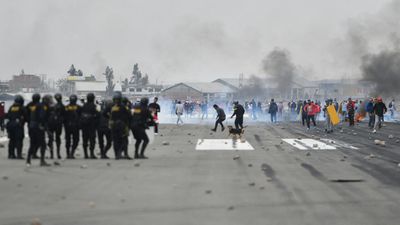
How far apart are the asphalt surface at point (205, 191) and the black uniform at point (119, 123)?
74 cm

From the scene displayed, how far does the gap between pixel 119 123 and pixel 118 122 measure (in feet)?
0.13

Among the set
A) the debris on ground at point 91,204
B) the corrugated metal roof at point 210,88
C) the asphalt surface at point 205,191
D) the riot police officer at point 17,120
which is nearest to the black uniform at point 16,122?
the riot police officer at point 17,120

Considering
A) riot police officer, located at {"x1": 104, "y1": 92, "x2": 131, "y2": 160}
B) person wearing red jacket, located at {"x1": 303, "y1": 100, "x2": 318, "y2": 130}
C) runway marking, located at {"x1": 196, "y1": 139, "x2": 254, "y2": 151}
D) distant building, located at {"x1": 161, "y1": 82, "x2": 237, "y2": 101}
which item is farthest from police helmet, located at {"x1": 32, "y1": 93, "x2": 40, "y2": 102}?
distant building, located at {"x1": 161, "y1": 82, "x2": 237, "y2": 101}

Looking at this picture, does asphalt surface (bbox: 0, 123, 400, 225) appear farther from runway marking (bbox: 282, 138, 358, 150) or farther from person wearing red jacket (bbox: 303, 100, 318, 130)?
person wearing red jacket (bbox: 303, 100, 318, 130)

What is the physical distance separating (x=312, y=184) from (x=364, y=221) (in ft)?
12.7

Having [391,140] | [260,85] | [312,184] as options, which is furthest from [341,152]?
[260,85]

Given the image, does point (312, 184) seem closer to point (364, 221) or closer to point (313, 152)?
point (364, 221)

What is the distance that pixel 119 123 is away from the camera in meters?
18.0

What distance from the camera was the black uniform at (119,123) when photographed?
18000mm

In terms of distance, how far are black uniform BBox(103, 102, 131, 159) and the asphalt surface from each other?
74 cm

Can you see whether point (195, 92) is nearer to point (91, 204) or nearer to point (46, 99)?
point (46, 99)

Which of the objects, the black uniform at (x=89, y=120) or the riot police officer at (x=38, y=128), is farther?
the black uniform at (x=89, y=120)

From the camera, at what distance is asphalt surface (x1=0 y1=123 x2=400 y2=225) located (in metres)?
9.54

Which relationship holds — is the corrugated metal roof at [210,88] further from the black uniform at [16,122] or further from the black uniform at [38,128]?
the black uniform at [38,128]
